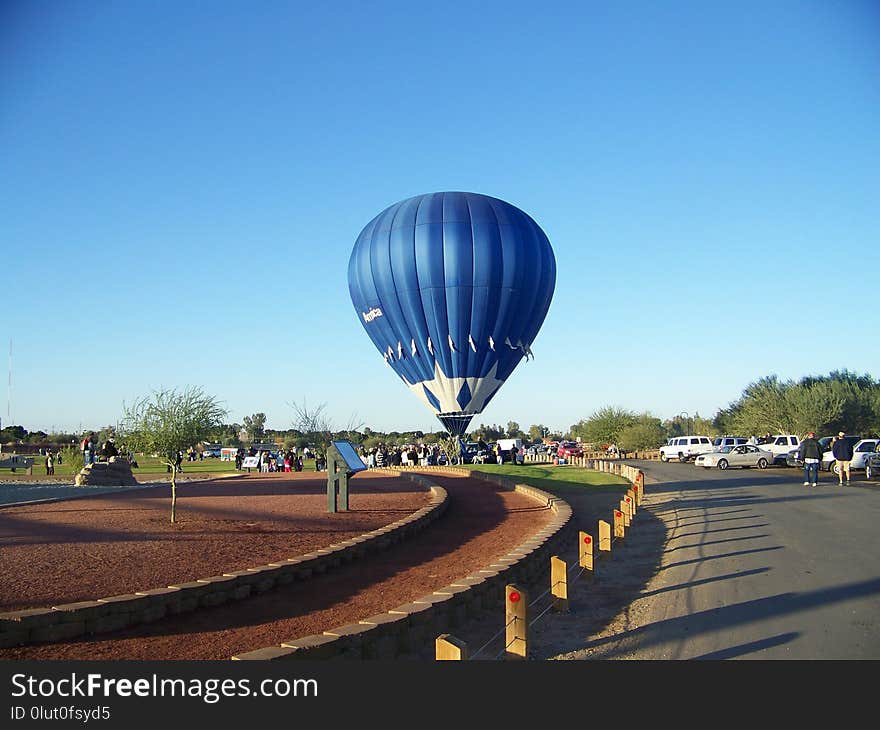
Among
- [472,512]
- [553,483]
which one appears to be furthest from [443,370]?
[472,512]

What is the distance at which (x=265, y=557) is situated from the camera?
12.1m

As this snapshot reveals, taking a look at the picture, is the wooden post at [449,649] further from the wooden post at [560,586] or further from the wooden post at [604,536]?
the wooden post at [604,536]

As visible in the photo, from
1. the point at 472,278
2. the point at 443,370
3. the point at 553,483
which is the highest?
the point at 472,278

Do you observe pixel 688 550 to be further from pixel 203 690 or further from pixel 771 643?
pixel 203 690

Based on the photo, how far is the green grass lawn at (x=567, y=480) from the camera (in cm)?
2908

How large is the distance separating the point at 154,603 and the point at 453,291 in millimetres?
35750

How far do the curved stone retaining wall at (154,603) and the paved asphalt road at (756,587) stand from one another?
14.2 feet

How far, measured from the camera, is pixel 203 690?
19.0 ft

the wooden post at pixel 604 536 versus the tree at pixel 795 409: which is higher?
the tree at pixel 795 409

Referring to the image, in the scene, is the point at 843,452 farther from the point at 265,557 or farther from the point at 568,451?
the point at 568,451

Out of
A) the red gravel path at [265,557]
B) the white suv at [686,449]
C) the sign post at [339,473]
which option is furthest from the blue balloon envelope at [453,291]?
the sign post at [339,473]

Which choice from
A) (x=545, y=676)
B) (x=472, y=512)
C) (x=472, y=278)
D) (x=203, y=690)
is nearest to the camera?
(x=203, y=690)

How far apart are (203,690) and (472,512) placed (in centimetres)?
1492

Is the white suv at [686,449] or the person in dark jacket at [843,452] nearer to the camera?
the person in dark jacket at [843,452]
